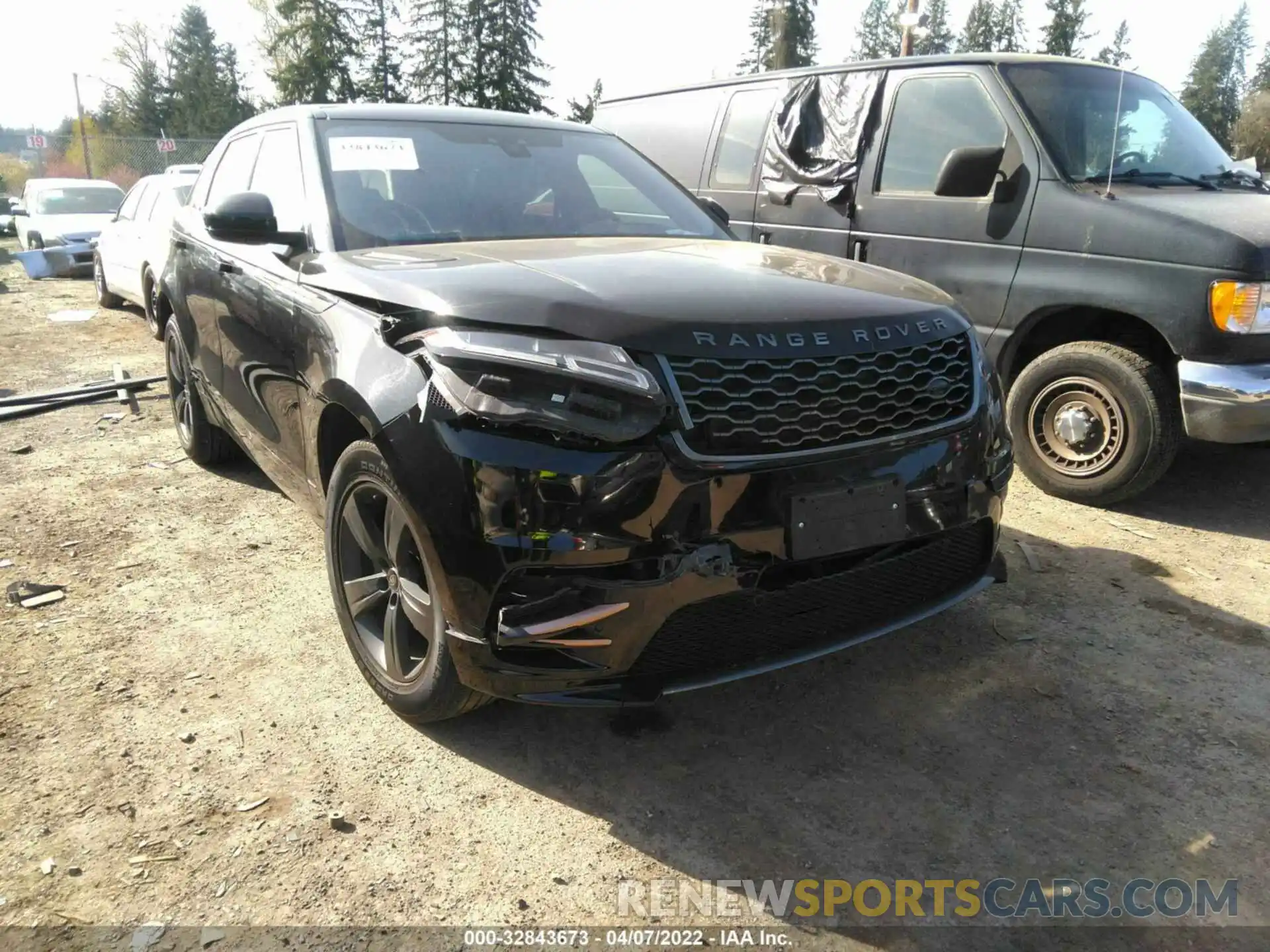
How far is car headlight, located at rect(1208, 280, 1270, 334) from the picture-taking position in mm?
3828

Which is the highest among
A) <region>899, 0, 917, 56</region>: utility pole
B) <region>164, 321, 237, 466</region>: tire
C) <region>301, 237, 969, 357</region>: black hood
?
<region>899, 0, 917, 56</region>: utility pole

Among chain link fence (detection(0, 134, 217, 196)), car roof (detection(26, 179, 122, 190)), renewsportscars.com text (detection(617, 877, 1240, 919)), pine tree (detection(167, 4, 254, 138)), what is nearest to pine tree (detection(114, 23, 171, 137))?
pine tree (detection(167, 4, 254, 138))

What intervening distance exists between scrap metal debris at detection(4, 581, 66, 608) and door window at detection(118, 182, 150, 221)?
7.65 meters

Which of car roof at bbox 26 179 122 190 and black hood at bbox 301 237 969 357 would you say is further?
car roof at bbox 26 179 122 190

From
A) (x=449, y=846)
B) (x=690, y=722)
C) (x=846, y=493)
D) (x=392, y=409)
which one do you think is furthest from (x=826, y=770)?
(x=392, y=409)

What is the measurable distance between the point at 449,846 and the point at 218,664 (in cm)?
127

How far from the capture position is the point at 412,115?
361 cm

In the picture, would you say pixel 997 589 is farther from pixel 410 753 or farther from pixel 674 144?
pixel 674 144

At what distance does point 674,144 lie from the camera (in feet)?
21.7

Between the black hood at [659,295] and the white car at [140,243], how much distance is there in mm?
6313

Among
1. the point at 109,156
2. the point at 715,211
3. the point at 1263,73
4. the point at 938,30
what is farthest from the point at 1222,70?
the point at 715,211

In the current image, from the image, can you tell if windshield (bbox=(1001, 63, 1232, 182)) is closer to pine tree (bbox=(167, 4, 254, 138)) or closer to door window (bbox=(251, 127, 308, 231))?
door window (bbox=(251, 127, 308, 231))

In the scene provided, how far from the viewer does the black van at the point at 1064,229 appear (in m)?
3.96

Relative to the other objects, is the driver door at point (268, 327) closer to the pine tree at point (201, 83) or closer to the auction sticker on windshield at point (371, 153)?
A: the auction sticker on windshield at point (371, 153)
